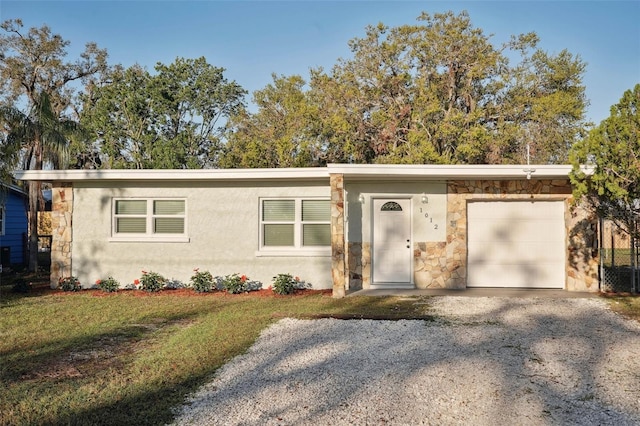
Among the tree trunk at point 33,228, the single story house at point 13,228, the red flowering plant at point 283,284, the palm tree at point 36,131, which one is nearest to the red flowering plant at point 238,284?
the red flowering plant at point 283,284

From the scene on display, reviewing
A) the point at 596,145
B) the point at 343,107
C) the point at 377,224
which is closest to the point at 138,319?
the point at 377,224

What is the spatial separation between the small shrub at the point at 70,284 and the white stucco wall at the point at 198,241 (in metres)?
0.24

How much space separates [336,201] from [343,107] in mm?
15228

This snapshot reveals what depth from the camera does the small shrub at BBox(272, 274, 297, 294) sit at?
1112 cm

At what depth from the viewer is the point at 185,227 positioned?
40.1ft

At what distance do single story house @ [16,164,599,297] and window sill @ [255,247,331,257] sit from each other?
0.02m

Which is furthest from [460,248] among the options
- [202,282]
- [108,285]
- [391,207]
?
[108,285]

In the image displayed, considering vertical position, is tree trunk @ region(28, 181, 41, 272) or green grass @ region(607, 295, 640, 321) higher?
tree trunk @ region(28, 181, 41, 272)

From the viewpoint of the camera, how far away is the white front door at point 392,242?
38.6ft

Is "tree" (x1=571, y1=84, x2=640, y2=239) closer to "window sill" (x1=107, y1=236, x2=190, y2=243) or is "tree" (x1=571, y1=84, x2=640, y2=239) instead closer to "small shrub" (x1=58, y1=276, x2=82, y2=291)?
"window sill" (x1=107, y1=236, x2=190, y2=243)

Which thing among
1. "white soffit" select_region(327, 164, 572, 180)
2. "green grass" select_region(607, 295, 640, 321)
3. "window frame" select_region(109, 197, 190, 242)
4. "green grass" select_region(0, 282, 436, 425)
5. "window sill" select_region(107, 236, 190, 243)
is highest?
"white soffit" select_region(327, 164, 572, 180)

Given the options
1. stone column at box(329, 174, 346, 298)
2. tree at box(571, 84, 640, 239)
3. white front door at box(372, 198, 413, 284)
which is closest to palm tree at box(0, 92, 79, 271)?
stone column at box(329, 174, 346, 298)

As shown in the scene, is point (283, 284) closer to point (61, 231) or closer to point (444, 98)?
point (61, 231)

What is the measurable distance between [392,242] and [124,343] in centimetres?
654
